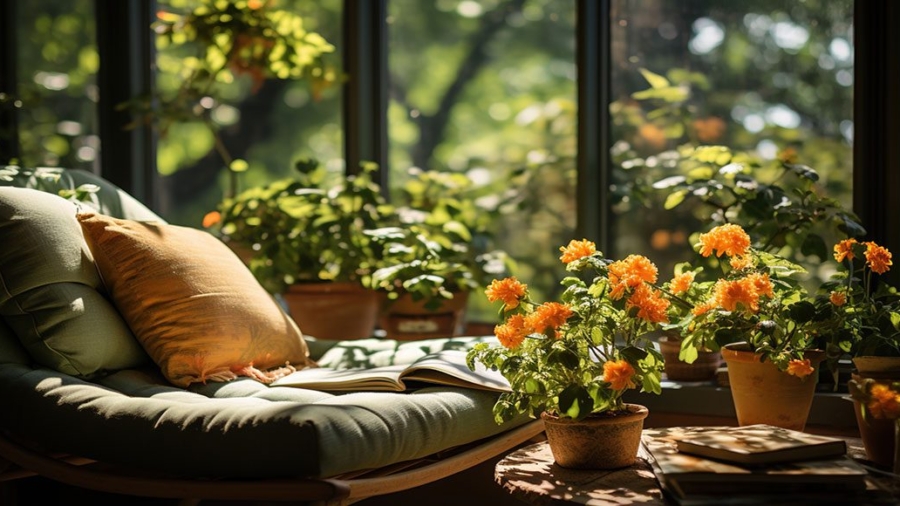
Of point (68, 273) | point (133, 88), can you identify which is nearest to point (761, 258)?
point (68, 273)

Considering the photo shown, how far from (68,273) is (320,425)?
82 centimetres

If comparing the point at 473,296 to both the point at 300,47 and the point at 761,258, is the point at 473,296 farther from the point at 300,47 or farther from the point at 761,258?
the point at 761,258

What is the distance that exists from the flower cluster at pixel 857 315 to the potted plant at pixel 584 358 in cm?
36

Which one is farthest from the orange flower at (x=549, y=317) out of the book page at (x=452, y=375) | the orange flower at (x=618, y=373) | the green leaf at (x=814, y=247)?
the green leaf at (x=814, y=247)

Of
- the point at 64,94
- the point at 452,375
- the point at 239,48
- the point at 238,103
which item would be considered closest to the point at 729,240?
the point at 452,375

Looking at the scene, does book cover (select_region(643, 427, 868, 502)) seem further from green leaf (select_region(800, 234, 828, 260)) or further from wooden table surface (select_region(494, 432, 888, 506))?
green leaf (select_region(800, 234, 828, 260))

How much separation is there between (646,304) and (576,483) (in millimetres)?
305

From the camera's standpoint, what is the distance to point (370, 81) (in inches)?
124

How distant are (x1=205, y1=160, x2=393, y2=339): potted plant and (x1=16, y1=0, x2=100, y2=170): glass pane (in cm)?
98

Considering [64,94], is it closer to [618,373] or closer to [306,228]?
[306,228]

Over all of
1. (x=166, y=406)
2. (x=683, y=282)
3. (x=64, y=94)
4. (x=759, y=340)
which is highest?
(x=64, y=94)

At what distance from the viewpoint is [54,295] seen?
6.36 feet

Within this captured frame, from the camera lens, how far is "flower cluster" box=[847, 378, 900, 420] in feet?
4.89

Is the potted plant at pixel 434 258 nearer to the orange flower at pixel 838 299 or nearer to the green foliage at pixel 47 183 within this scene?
the green foliage at pixel 47 183
